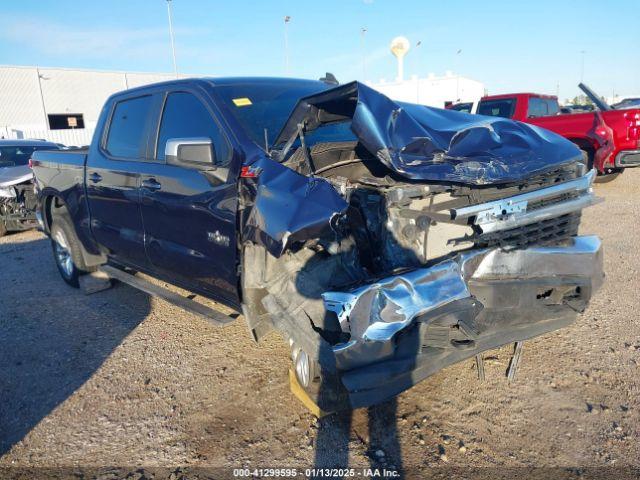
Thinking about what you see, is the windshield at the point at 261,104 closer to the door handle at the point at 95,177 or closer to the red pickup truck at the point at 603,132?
the door handle at the point at 95,177

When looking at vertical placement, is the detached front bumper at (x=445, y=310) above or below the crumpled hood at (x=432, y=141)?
below

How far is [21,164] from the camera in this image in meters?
8.79

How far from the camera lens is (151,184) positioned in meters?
3.74

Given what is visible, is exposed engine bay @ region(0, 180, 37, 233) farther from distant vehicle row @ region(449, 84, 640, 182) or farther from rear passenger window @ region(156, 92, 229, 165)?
distant vehicle row @ region(449, 84, 640, 182)

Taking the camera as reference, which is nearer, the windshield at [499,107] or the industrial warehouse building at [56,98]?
the windshield at [499,107]

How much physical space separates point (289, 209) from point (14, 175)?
748cm

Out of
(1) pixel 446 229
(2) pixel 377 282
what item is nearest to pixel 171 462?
(2) pixel 377 282

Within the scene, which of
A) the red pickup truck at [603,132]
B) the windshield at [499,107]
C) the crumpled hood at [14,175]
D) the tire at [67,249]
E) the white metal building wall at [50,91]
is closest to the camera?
the tire at [67,249]

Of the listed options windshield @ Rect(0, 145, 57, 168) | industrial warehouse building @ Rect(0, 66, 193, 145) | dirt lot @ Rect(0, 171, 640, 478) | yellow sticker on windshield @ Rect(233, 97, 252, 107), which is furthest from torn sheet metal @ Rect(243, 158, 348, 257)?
industrial warehouse building @ Rect(0, 66, 193, 145)

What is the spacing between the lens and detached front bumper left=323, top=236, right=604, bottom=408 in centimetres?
240

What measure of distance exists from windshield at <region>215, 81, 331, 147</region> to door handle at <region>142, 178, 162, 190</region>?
821mm

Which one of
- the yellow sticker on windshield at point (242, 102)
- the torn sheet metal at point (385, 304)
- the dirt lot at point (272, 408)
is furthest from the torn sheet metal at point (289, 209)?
the dirt lot at point (272, 408)

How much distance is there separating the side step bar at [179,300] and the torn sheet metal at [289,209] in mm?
875

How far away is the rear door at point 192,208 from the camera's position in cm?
315
